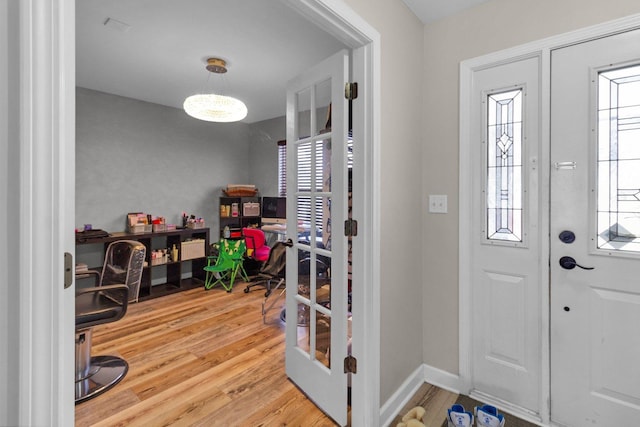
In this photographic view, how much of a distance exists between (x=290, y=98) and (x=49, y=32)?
59.4 inches

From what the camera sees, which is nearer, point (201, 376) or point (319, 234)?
point (319, 234)

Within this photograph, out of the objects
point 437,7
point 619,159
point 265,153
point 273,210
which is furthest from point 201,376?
point 265,153

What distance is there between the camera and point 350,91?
1.66 meters

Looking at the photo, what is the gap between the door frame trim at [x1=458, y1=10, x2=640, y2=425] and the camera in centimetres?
161

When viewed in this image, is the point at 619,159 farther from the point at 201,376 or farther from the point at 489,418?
the point at 201,376

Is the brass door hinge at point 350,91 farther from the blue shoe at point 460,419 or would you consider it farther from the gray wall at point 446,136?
the blue shoe at point 460,419

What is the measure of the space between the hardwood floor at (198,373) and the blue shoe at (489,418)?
2.61ft

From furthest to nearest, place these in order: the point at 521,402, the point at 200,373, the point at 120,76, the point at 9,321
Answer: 1. the point at 120,76
2. the point at 200,373
3. the point at 521,402
4. the point at 9,321

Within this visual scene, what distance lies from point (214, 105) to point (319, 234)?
185 centimetres

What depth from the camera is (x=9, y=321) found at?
65 cm

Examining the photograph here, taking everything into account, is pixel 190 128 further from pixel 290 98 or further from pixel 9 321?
pixel 9 321

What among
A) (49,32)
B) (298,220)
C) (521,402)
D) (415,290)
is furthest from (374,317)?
(49,32)

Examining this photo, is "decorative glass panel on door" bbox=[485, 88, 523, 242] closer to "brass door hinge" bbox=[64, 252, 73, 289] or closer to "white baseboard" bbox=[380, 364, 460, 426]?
"white baseboard" bbox=[380, 364, 460, 426]

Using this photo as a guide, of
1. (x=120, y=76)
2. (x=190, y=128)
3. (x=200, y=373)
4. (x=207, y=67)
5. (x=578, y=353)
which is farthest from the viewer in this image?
(x=190, y=128)
